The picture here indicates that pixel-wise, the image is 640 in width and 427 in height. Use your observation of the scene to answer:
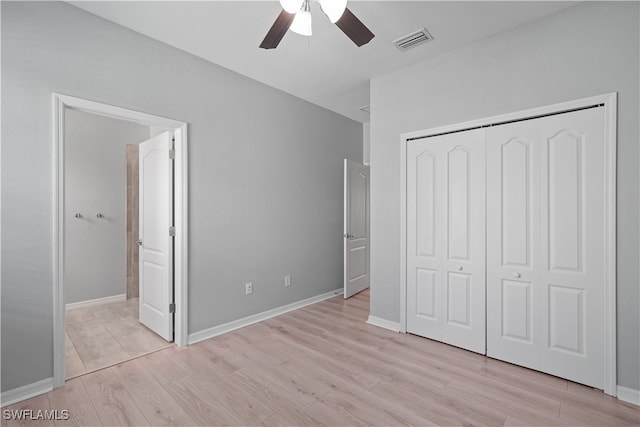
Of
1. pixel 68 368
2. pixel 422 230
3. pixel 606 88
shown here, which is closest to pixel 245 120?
pixel 422 230

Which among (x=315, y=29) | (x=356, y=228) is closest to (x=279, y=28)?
(x=315, y=29)

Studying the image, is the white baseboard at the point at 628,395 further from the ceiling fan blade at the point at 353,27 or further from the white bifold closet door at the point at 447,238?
the ceiling fan blade at the point at 353,27

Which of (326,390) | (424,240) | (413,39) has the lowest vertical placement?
(326,390)

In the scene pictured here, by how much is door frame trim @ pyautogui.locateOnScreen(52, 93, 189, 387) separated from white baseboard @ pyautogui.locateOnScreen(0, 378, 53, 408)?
5 centimetres

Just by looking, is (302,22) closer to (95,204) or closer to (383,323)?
(383,323)

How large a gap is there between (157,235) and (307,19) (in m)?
2.44

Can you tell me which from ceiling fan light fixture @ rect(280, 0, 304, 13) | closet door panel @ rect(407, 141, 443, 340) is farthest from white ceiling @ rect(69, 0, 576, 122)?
closet door panel @ rect(407, 141, 443, 340)

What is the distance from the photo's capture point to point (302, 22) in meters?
1.84

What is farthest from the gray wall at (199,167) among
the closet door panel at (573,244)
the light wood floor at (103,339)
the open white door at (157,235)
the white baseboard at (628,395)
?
the white baseboard at (628,395)

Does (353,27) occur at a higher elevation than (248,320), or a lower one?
higher

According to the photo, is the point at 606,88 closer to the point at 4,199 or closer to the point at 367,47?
the point at 367,47

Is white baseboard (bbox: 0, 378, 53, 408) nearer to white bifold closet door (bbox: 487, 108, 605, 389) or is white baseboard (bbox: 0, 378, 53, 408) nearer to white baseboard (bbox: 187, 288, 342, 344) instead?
white baseboard (bbox: 187, 288, 342, 344)

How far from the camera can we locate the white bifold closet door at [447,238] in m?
2.78

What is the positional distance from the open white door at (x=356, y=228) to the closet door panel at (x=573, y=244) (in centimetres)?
244
